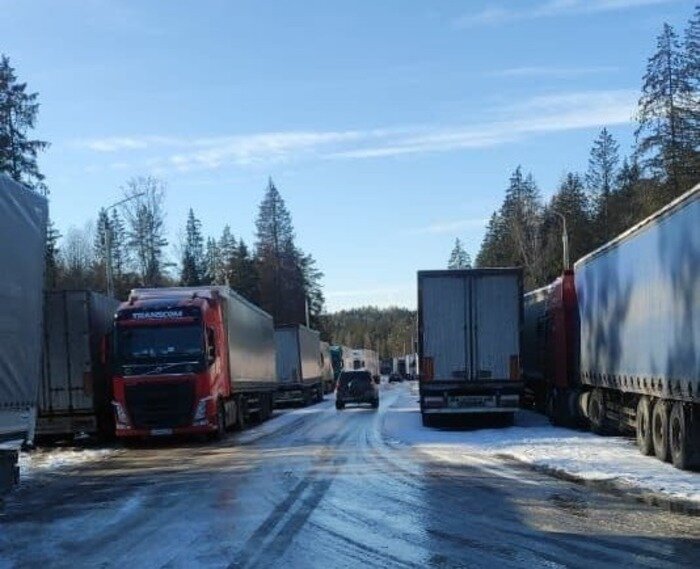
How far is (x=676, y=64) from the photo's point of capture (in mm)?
56250

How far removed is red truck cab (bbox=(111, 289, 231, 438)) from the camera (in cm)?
2317

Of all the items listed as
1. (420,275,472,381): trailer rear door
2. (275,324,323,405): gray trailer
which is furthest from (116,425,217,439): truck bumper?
(275,324,323,405): gray trailer

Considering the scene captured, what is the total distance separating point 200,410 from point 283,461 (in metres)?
5.89

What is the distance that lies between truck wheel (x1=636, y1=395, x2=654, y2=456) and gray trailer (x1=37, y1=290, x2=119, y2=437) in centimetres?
1339

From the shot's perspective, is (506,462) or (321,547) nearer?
(321,547)

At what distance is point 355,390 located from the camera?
1677 inches

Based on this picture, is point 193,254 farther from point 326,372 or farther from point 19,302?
point 19,302

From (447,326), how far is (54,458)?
406 inches

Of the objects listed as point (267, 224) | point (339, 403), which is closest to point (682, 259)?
point (339, 403)

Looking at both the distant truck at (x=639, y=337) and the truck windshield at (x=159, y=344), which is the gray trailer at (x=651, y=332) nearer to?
the distant truck at (x=639, y=337)

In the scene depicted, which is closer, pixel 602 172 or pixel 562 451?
pixel 562 451

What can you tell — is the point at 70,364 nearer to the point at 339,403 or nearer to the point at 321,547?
the point at 321,547

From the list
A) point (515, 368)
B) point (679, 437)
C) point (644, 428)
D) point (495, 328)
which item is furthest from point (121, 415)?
point (679, 437)

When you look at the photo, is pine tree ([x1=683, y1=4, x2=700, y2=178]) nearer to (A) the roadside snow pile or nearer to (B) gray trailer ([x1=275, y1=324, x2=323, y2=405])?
(B) gray trailer ([x1=275, y1=324, x2=323, y2=405])
